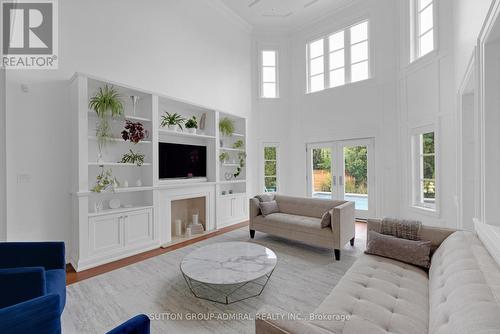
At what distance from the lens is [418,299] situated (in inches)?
63.7

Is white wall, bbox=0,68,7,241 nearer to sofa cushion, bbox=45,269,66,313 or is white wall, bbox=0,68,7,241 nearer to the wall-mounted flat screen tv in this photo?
sofa cushion, bbox=45,269,66,313

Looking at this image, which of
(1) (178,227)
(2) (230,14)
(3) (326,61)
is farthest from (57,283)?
(3) (326,61)

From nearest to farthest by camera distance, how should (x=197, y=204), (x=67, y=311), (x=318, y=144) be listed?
1. (x=67, y=311)
2. (x=197, y=204)
3. (x=318, y=144)

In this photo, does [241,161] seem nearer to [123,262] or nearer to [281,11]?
[123,262]

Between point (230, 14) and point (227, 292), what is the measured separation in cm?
639

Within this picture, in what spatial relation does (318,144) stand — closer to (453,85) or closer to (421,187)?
(421,187)

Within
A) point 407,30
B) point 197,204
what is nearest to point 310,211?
point 197,204

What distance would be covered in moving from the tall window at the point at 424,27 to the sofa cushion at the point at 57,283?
20.4 feet

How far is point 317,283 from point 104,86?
160 inches

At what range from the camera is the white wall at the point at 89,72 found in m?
3.08

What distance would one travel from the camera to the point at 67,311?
221 centimetres

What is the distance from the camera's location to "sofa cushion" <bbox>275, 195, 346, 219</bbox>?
4098mm

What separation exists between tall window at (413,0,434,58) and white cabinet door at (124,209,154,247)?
5.83 meters

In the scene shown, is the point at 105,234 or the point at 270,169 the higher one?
the point at 270,169
